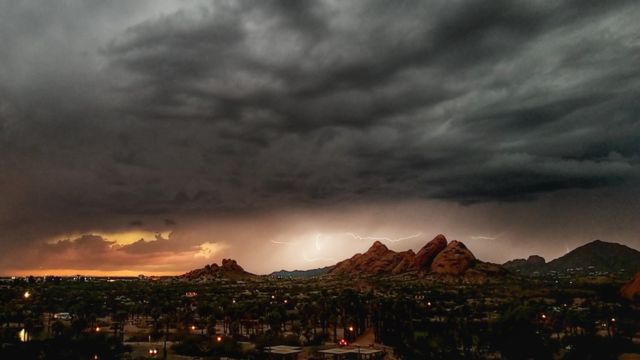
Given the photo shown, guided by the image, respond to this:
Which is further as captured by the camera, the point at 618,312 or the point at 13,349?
the point at 618,312

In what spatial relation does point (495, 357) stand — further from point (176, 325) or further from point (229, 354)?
point (176, 325)

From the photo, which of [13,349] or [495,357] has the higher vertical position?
[13,349]

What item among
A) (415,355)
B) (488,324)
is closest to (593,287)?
(488,324)

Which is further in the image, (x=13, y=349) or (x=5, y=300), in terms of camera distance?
(x=5, y=300)

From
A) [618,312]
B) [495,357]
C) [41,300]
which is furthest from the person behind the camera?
[41,300]

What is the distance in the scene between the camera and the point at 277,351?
7669 cm

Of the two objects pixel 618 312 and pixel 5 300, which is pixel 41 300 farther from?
pixel 618 312

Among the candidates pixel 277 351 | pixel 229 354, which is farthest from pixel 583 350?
pixel 229 354

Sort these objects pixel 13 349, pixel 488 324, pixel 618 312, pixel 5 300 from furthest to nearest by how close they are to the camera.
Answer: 1. pixel 5 300
2. pixel 618 312
3. pixel 488 324
4. pixel 13 349

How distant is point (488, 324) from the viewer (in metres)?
103

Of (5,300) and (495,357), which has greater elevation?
(5,300)

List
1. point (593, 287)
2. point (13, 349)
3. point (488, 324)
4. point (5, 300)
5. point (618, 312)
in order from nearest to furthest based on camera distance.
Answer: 1. point (13, 349)
2. point (488, 324)
3. point (618, 312)
4. point (5, 300)
5. point (593, 287)

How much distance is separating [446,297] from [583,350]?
307ft

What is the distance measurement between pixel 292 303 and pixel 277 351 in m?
83.7
